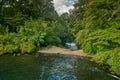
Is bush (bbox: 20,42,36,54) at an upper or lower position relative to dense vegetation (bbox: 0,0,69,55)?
lower

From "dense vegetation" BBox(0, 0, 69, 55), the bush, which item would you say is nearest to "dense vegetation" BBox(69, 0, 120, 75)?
"dense vegetation" BBox(0, 0, 69, 55)

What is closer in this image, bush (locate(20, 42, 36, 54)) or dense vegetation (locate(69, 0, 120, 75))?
dense vegetation (locate(69, 0, 120, 75))

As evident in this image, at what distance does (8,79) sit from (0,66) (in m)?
5.11

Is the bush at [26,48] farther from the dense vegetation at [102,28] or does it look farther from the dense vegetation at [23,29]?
the dense vegetation at [102,28]

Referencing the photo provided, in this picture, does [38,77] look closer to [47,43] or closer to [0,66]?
[0,66]

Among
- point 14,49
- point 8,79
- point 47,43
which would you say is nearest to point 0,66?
point 8,79

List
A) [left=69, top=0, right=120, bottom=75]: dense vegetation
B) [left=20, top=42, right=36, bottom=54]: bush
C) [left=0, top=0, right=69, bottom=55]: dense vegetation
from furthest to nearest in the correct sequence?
1. [left=0, top=0, right=69, bottom=55]: dense vegetation
2. [left=20, top=42, right=36, bottom=54]: bush
3. [left=69, top=0, right=120, bottom=75]: dense vegetation

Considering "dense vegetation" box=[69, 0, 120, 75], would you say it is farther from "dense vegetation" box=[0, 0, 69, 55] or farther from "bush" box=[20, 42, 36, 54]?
"bush" box=[20, 42, 36, 54]

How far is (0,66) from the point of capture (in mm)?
18797

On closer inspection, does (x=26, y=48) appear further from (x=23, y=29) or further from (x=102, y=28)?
(x=102, y=28)

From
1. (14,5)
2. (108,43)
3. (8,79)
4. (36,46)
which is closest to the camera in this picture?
(8,79)

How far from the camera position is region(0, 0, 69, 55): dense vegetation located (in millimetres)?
28984

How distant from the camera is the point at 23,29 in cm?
3419

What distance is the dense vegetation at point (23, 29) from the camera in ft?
95.1
